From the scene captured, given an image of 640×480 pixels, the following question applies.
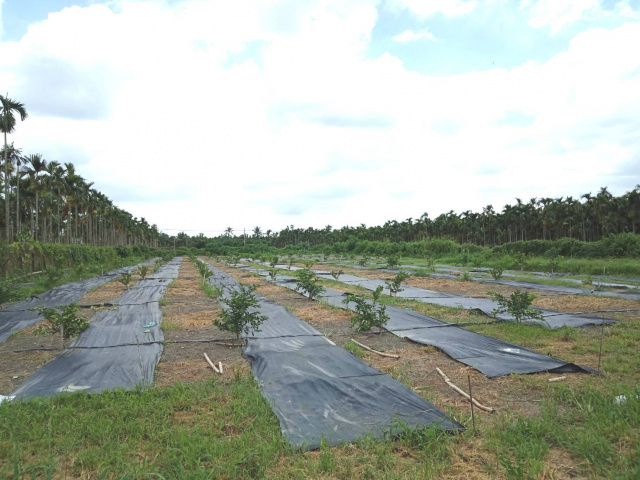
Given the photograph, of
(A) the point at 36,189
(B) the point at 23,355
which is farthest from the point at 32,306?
(A) the point at 36,189

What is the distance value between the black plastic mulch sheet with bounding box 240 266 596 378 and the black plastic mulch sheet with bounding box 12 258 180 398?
4.54 m

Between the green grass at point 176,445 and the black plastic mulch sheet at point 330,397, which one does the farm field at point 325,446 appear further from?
the black plastic mulch sheet at point 330,397

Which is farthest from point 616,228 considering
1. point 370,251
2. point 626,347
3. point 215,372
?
point 215,372

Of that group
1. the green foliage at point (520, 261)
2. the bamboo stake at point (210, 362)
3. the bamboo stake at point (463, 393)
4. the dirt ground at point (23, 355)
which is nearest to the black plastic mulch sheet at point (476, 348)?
the bamboo stake at point (463, 393)

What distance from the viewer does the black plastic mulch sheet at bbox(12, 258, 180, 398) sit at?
5.12 m

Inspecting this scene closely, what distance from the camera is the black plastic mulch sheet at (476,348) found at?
5594mm

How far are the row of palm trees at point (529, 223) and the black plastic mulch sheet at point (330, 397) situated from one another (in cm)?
4957

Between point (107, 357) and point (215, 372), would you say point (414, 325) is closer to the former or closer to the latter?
point (215, 372)

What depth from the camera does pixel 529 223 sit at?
64.4 meters

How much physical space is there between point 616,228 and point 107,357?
6016 centimetres

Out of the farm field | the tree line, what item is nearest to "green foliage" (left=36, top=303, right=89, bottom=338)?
the farm field

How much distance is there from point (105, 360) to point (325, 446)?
4.25 metres

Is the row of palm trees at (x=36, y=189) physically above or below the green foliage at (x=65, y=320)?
above

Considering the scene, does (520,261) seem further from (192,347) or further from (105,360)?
(105,360)
